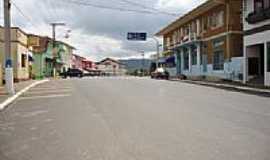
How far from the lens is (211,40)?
4869cm

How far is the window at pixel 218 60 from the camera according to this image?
45.5 metres

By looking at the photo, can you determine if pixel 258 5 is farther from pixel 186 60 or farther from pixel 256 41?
pixel 186 60

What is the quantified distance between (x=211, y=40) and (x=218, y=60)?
9.35ft

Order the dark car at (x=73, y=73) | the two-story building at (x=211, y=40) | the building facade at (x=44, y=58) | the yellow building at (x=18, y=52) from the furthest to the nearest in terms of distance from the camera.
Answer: the dark car at (x=73, y=73), the building facade at (x=44, y=58), the yellow building at (x=18, y=52), the two-story building at (x=211, y=40)

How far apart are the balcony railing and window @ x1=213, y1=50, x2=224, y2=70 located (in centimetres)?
975

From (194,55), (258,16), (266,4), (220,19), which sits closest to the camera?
(258,16)

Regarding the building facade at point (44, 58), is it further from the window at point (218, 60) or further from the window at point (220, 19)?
the window at point (220, 19)

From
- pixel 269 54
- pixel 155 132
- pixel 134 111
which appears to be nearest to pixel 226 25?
pixel 269 54

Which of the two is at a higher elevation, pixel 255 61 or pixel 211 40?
pixel 211 40

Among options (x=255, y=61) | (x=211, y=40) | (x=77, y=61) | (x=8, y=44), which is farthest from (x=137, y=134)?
(x=77, y=61)

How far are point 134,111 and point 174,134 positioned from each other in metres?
5.24

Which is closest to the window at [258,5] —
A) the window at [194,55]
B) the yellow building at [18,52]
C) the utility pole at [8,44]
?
the utility pole at [8,44]

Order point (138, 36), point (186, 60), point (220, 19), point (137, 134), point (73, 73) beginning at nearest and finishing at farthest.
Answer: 1. point (137, 134)
2. point (220, 19)
3. point (186, 60)
4. point (138, 36)
5. point (73, 73)

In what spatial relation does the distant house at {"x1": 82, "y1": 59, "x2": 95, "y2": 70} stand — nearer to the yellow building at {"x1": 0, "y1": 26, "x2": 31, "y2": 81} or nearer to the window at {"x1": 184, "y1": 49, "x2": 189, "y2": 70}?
the window at {"x1": 184, "y1": 49, "x2": 189, "y2": 70}
